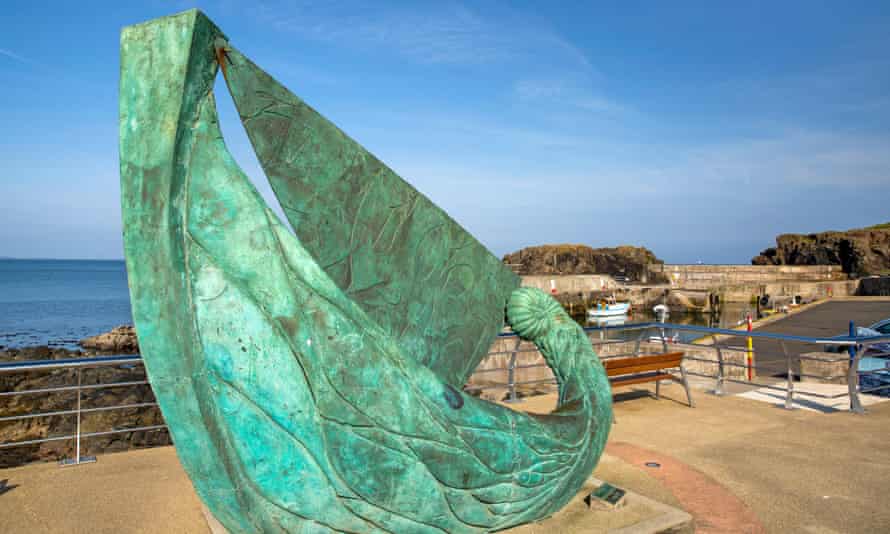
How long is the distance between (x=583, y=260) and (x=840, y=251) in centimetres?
2387

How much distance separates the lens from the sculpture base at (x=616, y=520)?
4.56m

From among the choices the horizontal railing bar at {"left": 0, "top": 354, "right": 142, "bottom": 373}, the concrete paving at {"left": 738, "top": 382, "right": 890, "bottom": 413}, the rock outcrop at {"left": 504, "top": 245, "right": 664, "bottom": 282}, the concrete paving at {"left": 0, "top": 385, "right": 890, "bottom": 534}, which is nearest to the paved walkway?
the concrete paving at {"left": 738, "top": 382, "right": 890, "bottom": 413}

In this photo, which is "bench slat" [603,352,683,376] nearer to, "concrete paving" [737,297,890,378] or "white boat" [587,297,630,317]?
"concrete paving" [737,297,890,378]

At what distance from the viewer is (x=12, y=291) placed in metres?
88.8

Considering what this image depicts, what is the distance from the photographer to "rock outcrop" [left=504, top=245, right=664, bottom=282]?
63188mm

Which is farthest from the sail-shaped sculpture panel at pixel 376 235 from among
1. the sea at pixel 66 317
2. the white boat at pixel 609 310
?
the white boat at pixel 609 310

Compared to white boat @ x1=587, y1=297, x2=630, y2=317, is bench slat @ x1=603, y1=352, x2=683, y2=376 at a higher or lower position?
higher

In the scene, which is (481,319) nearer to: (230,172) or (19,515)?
(230,172)

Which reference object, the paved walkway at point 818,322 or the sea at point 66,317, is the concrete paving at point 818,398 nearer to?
the paved walkway at point 818,322

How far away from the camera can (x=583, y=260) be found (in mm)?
64875

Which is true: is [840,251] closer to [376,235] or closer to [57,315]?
[376,235]

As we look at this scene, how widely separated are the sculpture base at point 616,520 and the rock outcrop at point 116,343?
86.0 ft

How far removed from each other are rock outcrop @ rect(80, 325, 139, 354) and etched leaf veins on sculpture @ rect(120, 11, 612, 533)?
1072 inches

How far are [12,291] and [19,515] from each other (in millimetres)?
104579
